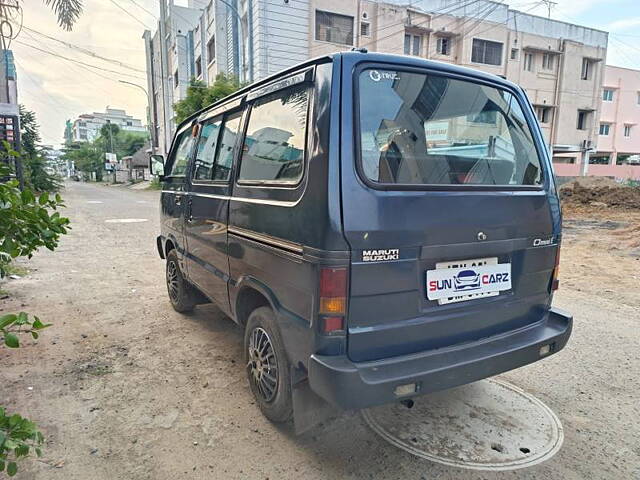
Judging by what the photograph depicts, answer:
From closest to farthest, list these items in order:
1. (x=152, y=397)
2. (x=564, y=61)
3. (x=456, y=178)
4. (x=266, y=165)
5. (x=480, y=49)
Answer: (x=456, y=178), (x=266, y=165), (x=152, y=397), (x=480, y=49), (x=564, y=61)

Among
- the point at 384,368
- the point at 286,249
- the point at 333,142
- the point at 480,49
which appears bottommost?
the point at 384,368

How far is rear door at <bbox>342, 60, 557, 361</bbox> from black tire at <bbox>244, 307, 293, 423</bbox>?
0.57 m

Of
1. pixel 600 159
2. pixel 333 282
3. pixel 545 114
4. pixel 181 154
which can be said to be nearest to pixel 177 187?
pixel 181 154

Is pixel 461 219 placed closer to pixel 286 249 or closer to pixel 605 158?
pixel 286 249

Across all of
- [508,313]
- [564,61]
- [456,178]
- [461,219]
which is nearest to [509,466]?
[508,313]

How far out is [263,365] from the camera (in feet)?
8.46

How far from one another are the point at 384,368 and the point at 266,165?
1.34 meters

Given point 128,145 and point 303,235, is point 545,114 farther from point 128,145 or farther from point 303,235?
point 128,145

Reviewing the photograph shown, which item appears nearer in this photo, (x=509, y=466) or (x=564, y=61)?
(x=509, y=466)

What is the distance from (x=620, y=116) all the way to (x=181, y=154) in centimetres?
4252

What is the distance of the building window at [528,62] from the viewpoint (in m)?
25.7

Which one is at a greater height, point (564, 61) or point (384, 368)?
point (564, 61)

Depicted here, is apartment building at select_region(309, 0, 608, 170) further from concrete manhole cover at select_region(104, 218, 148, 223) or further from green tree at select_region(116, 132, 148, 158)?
green tree at select_region(116, 132, 148, 158)

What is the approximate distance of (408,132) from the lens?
2.20m
